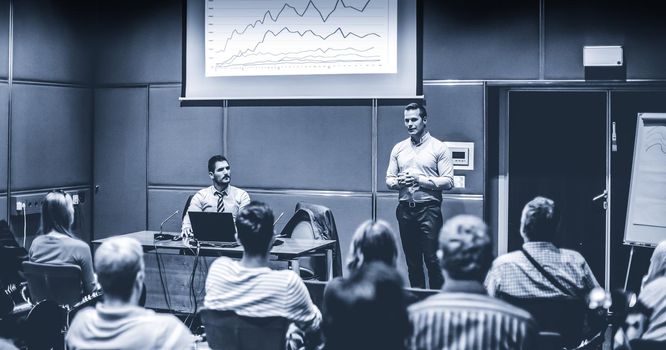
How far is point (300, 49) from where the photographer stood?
639 cm

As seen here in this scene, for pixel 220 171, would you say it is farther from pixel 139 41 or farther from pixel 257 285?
pixel 257 285

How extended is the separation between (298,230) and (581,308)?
2720 millimetres

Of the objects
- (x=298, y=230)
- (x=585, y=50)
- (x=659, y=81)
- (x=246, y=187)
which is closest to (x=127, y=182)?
(x=246, y=187)

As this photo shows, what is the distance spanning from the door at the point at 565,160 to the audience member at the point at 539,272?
295 cm

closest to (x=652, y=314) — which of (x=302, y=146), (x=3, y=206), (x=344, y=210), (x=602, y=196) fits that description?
(x=602, y=196)

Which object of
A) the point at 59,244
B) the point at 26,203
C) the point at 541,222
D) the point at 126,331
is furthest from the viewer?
the point at 26,203

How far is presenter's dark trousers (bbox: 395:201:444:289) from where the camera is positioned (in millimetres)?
5473

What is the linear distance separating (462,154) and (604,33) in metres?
1.46

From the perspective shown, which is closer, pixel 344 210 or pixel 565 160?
pixel 565 160

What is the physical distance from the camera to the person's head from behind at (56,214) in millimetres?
4031

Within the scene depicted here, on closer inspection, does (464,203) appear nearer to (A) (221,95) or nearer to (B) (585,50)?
(B) (585,50)

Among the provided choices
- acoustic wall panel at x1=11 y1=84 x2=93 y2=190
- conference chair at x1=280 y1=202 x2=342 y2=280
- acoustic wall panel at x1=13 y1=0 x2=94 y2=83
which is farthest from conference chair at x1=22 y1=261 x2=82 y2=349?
acoustic wall panel at x1=13 y1=0 x2=94 y2=83

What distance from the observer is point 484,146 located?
6016 millimetres

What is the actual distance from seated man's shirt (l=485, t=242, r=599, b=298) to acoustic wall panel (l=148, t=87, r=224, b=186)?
406 centimetres
